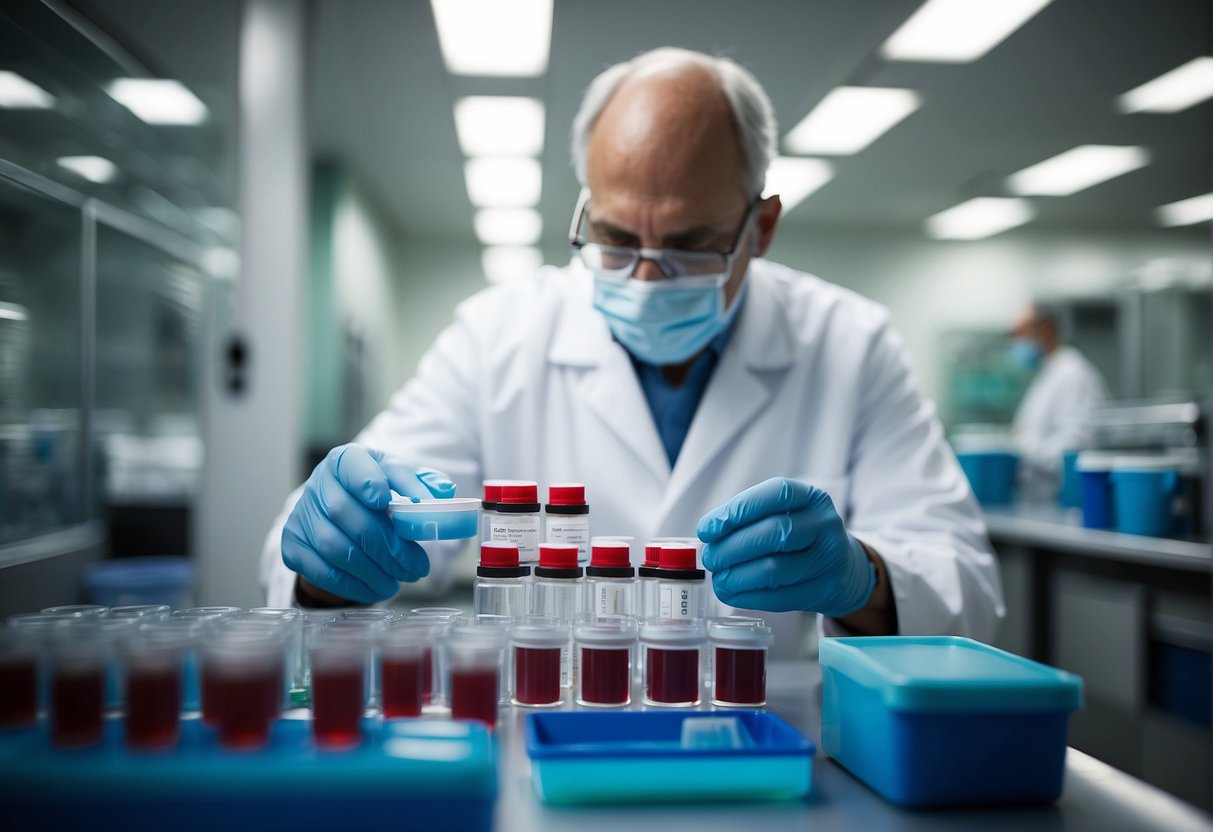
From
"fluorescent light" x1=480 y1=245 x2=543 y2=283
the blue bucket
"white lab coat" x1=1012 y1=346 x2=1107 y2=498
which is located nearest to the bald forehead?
the blue bucket

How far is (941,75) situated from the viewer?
3.88 metres

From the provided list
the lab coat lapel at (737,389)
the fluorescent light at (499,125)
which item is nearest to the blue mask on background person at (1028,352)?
the fluorescent light at (499,125)

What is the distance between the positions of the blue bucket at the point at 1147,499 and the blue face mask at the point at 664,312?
197 centimetres

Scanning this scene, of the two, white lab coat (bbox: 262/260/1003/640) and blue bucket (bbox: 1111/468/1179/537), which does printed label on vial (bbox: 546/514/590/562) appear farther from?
blue bucket (bbox: 1111/468/1179/537)

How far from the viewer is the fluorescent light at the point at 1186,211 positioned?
20.2 ft

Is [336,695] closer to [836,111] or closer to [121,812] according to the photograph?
[121,812]

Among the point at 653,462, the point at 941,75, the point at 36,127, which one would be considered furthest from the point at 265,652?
the point at 941,75

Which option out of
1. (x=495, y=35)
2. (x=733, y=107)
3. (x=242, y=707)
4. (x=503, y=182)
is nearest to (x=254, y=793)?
(x=242, y=707)

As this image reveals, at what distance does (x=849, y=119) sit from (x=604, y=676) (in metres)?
4.26

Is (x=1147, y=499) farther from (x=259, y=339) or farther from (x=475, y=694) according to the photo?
(x=259, y=339)

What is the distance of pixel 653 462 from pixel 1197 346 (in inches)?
273

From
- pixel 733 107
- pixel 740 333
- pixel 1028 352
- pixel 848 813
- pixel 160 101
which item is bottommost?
pixel 848 813

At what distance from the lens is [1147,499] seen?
8.97ft

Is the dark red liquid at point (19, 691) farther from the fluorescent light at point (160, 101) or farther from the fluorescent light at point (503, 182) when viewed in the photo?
the fluorescent light at point (503, 182)
